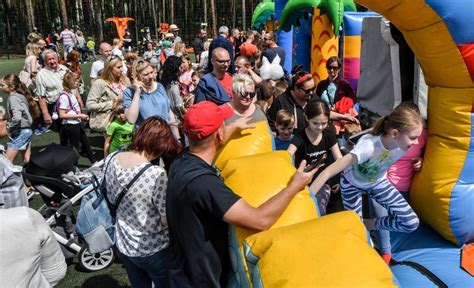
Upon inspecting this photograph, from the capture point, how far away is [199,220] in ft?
6.69

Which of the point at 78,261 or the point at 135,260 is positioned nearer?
the point at 135,260

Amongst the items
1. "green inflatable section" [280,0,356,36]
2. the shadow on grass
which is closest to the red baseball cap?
the shadow on grass

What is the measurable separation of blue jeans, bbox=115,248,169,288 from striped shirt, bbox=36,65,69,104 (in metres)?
4.73

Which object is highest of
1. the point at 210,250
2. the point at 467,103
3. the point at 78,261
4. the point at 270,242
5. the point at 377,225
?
the point at 467,103

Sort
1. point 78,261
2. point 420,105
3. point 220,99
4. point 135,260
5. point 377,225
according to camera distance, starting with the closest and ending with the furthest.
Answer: point 135,260 → point 377,225 → point 420,105 → point 78,261 → point 220,99

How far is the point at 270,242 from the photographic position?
1761mm

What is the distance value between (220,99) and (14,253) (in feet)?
9.41

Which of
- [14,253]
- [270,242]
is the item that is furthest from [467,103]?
[14,253]

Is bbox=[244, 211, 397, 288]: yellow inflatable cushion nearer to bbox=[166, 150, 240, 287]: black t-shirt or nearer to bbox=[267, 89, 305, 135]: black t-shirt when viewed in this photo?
bbox=[166, 150, 240, 287]: black t-shirt

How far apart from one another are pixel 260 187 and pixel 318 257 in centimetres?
61

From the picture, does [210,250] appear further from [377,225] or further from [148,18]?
[148,18]

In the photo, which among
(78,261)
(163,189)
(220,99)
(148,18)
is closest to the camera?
(163,189)

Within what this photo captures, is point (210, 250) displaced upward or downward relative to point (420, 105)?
downward

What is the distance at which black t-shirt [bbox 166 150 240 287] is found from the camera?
196 cm
